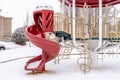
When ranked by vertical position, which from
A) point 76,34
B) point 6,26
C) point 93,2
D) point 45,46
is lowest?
point 45,46

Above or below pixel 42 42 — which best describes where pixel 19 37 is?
above

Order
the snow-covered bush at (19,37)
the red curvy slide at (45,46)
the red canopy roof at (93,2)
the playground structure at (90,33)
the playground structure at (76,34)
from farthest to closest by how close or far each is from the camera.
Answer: the snow-covered bush at (19,37) < the red canopy roof at (93,2) < the playground structure at (90,33) < the playground structure at (76,34) < the red curvy slide at (45,46)

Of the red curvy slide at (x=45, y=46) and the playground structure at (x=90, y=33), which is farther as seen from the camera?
the playground structure at (x=90, y=33)

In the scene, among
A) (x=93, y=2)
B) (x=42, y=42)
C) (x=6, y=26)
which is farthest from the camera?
(x=6, y=26)

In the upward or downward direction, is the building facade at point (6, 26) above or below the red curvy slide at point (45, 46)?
above

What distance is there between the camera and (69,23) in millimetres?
6406

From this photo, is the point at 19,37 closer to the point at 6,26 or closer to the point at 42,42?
the point at 6,26

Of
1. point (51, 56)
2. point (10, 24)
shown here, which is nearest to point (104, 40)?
point (51, 56)

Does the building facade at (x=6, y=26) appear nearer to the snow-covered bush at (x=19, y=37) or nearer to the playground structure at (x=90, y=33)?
the snow-covered bush at (x=19, y=37)

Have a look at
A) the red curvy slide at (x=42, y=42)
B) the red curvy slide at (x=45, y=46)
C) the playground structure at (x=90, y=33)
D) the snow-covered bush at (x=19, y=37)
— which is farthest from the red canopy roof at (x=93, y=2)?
the snow-covered bush at (x=19, y=37)

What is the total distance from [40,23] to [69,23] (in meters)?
0.82

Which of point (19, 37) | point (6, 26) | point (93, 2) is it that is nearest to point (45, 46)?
point (93, 2)

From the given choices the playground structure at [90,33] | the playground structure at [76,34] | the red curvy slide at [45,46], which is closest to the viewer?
the red curvy slide at [45,46]

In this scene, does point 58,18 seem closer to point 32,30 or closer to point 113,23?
point 32,30
